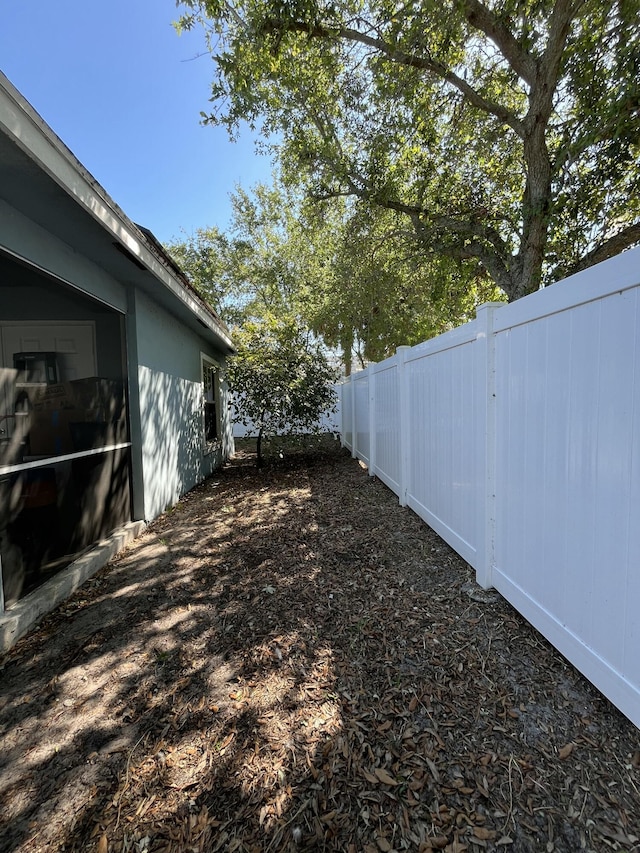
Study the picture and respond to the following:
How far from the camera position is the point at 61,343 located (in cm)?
326

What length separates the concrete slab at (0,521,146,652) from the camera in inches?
92.5

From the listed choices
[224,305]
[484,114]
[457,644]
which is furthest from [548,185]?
[224,305]

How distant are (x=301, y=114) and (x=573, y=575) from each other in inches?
289

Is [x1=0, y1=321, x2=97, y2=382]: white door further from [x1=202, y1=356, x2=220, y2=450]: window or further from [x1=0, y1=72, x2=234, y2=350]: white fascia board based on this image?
[x1=202, y1=356, x2=220, y2=450]: window

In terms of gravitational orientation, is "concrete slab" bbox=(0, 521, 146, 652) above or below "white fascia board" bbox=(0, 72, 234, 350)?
below

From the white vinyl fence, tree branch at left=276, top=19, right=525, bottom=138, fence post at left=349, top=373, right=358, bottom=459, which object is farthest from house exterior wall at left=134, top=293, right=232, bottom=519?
tree branch at left=276, top=19, right=525, bottom=138

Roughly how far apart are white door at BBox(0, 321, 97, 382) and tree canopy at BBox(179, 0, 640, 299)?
12.4 ft

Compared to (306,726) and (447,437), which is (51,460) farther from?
(447,437)

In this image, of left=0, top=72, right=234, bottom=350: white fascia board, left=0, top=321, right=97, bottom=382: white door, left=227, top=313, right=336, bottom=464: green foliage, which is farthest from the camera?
left=227, top=313, right=336, bottom=464: green foliage

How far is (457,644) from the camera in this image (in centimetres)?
223

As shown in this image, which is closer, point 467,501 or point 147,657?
point 147,657

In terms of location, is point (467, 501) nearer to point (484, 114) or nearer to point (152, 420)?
point (152, 420)

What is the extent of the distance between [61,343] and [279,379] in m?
4.39

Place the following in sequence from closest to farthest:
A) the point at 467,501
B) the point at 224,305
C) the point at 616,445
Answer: the point at 616,445, the point at 467,501, the point at 224,305
